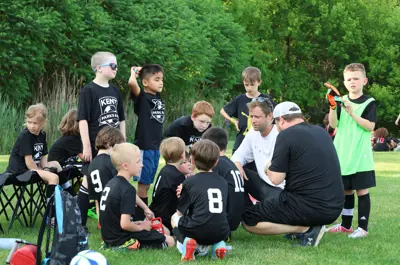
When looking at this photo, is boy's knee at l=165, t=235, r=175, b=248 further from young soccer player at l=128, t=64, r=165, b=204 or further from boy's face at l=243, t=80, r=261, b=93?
boy's face at l=243, t=80, r=261, b=93

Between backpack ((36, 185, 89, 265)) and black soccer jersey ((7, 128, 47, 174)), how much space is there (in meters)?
2.50

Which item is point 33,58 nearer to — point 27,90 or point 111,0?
point 27,90

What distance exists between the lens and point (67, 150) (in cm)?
959

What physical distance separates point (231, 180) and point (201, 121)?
1.66m

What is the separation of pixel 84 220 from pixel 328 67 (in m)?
44.8

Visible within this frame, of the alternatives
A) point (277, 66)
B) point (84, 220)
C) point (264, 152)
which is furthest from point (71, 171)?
point (277, 66)

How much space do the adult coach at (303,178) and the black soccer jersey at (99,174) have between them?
5.37 feet

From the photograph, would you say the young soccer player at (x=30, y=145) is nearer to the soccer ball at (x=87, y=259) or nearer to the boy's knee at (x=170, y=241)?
the boy's knee at (x=170, y=241)

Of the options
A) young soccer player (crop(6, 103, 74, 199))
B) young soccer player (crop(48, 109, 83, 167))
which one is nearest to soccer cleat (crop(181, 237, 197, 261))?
young soccer player (crop(6, 103, 74, 199))

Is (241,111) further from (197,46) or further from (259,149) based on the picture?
(197,46)

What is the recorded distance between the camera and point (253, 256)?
276 inches

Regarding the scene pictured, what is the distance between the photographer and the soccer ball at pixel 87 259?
601cm

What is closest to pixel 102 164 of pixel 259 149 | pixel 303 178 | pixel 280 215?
pixel 259 149

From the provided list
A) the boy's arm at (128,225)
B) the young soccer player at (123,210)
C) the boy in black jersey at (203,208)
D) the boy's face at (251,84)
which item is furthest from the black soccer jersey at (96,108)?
the boy's face at (251,84)
